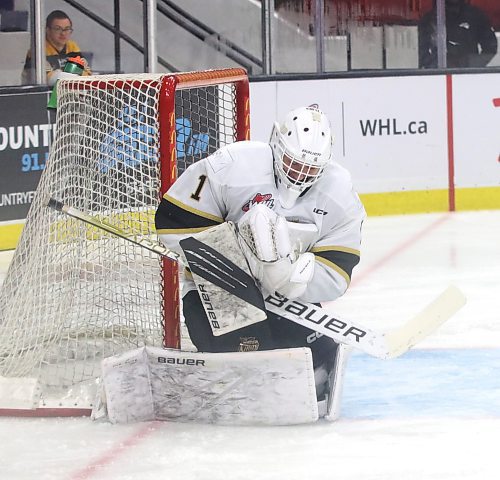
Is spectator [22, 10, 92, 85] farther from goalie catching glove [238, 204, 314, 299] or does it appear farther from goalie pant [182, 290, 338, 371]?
goalie catching glove [238, 204, 314, 299]

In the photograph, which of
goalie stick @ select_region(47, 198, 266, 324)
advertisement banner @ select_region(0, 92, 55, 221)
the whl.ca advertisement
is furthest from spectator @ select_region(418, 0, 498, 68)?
goalie stick @ select_region(47, 198, 266, 324)

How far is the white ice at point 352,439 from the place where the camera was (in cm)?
289

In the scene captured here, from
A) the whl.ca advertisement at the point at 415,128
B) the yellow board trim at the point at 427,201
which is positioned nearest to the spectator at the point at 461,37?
the whl.ca advertisement at the point at 415,128

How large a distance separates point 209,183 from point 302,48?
4.04 metres

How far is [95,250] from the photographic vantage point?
3824 mm

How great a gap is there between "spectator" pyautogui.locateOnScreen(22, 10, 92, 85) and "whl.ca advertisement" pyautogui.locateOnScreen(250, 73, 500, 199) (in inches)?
49.3

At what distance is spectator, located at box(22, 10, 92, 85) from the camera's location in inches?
257

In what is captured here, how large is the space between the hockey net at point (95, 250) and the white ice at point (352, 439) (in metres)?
0.38

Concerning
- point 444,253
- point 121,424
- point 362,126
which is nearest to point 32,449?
point 121,424

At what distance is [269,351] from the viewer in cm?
318

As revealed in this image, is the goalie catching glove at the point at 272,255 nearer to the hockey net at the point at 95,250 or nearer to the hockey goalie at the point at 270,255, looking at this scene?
the hockey goalie at the point at 270,255

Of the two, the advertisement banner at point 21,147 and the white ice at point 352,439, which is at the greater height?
the advertisement banner at point 21,147

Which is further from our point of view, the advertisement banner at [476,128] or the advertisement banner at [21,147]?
the advertisement banner at [476,128]

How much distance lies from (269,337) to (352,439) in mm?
378
